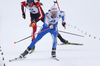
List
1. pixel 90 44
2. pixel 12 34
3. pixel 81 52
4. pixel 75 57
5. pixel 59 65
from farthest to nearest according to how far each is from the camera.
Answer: pixel 12 34, pixel 90 44, pixel 81 52, pixel 75 57, pixel 59 65

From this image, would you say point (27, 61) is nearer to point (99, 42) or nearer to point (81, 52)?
point (81, 52)

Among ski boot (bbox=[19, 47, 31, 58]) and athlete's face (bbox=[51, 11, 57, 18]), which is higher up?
athlete's face (bbox=[51, 11, 57, 18])

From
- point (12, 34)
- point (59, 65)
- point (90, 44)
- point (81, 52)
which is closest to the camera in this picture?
point (59, 65)

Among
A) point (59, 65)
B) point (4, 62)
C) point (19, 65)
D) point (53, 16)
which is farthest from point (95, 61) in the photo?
point (4, 62)

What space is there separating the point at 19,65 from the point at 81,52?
168cm

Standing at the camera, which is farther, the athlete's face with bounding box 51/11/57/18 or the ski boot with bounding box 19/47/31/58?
the ski boot with bounding box 19/47/31/58

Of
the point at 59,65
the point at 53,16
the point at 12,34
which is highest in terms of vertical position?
the point at 53,16

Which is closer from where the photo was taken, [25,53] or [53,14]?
[53,14]

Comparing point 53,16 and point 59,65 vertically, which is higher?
point 53,16

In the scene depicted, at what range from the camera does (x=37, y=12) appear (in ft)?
17.5

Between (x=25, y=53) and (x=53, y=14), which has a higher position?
(x=53, y=14)

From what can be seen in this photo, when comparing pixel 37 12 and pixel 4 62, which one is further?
pixel 37 12

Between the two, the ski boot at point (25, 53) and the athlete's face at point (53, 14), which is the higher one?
the athlete's face at point (53, 14)

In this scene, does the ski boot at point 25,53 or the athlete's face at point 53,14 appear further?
the ski boot at point 25,53
